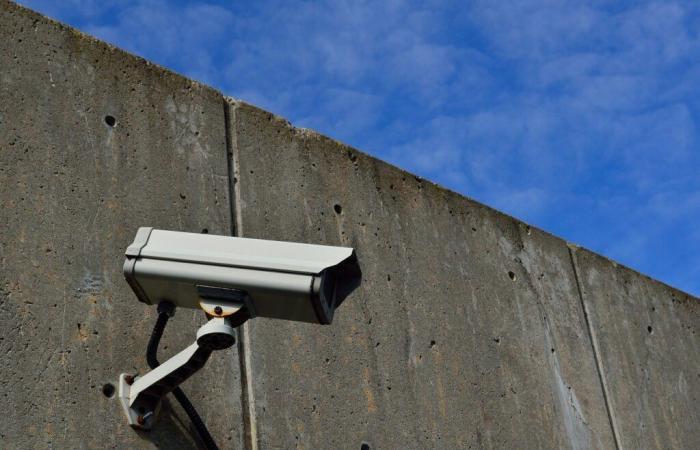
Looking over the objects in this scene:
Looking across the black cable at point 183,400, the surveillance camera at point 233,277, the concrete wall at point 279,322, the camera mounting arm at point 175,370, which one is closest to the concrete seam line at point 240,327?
the concrete wall at point 279,322

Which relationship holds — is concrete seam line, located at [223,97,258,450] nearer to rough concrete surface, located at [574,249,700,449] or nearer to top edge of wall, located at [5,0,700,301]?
top edge of wall, located at [5,0,700,301]

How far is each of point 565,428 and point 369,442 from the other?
102cm

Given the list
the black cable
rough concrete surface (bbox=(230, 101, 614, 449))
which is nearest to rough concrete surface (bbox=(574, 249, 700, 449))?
rough concrete surface (bbox=(230, 101, 614, 449))

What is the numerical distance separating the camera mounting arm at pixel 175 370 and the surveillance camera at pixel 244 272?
3 cm

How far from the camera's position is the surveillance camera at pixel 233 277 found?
109 inches

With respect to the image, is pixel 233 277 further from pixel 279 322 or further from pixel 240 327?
pixel 279 322

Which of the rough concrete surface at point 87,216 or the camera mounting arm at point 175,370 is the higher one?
the rough concrete surface at point 87,216

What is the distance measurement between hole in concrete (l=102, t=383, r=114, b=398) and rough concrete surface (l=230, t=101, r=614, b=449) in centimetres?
44

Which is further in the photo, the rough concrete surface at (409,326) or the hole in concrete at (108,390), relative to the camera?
the rough concrete surface at (409,326)

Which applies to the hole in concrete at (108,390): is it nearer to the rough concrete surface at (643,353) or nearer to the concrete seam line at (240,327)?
the concrete seam line at (240,327)

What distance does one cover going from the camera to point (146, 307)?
3.25 metres

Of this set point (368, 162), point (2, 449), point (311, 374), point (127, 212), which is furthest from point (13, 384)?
point (368, 162)

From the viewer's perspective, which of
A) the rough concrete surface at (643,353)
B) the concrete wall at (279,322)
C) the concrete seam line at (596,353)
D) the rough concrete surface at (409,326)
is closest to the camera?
the concrete wall at (279,322)

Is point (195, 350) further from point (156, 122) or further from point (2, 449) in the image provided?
point (156, 122)
